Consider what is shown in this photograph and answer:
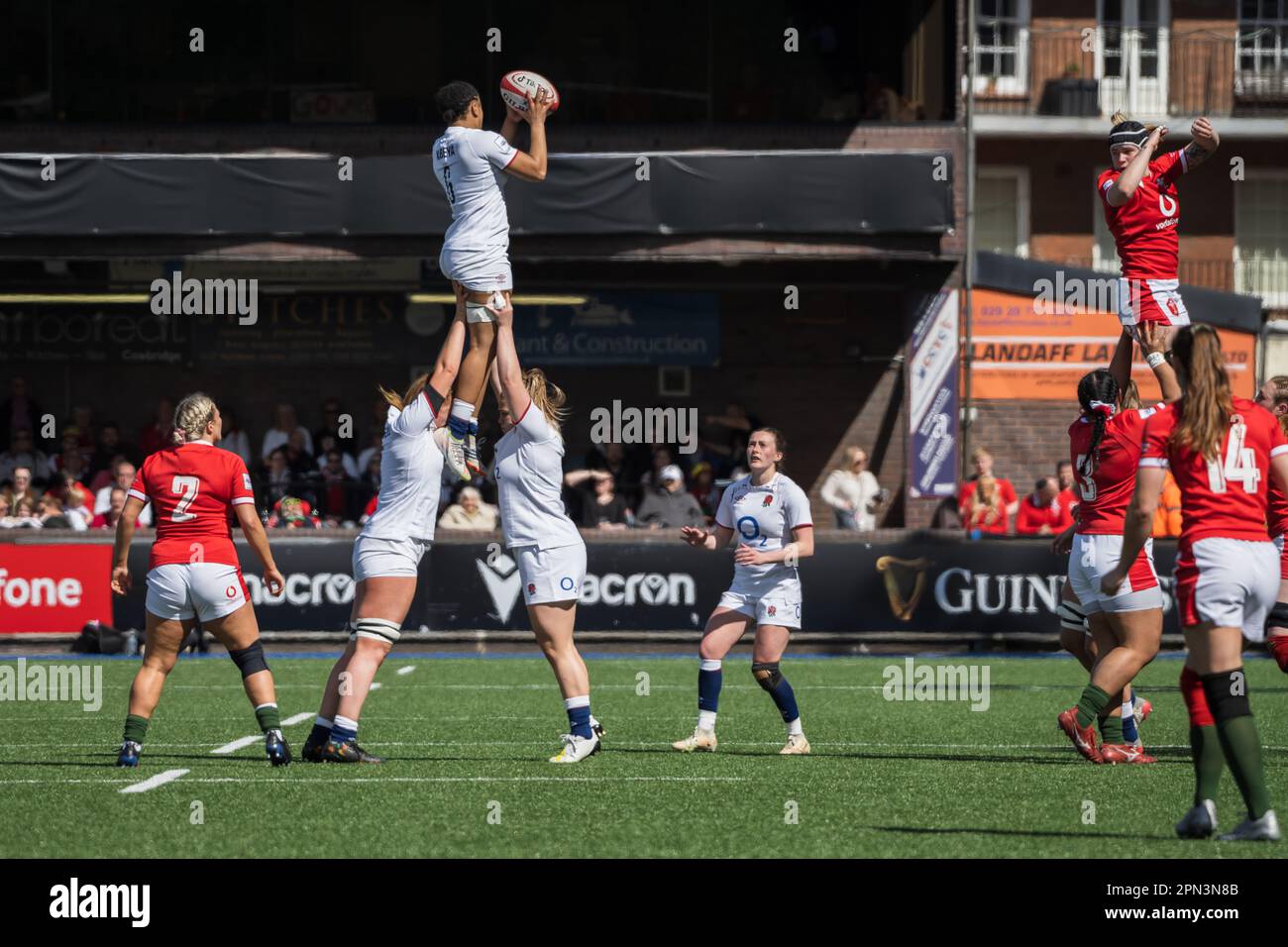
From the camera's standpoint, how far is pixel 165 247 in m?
24.3

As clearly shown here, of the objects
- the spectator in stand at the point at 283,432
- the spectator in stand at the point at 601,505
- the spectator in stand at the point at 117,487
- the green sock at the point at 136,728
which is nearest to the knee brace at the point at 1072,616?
the green sock at the point at 136,728

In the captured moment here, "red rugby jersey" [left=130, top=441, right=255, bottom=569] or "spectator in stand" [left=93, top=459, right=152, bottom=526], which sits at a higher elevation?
"red rugby jersey" [left=130, top=441, right=255, bottom=569]

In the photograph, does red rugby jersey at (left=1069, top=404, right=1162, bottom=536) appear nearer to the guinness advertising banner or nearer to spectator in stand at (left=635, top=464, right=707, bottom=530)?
the guinness advertising banner

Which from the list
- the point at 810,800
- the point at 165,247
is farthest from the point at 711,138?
the point at 810,800

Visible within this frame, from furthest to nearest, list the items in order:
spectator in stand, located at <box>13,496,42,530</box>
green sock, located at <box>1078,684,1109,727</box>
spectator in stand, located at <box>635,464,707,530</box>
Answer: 1. spectator in stand, located at <box>635,464,707,530</box>
2. spectator in stand, located at <box>13,496,42,530</box>
3. green sock, located at <box>1078,684,1109,727</box>

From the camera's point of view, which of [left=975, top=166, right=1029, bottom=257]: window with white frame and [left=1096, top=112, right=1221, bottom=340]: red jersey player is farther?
[left=975, top=166, right=1029, bottom=257]: window with white frame

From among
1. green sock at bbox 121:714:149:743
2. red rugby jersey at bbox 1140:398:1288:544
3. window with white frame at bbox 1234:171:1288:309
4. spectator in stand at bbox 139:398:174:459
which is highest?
window with white frame at bbox 1234:171:1288:309

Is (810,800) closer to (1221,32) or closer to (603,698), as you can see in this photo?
(603,698)

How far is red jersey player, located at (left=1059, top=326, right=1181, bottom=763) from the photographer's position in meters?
10.2

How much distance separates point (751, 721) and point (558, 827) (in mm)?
5543

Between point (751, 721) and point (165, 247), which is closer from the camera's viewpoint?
point (751, 721)

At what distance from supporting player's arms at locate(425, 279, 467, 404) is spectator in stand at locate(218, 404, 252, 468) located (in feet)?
48.6

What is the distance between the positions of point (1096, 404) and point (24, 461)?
688 inches

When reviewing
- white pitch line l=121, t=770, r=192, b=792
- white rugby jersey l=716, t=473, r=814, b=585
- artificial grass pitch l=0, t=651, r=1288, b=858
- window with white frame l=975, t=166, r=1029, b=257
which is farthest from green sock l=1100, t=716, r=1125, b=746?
window with white frame l=975, t=166, r=1029, b=257
